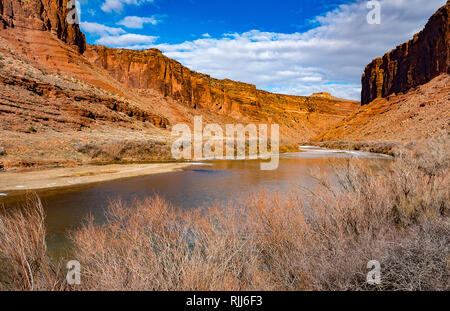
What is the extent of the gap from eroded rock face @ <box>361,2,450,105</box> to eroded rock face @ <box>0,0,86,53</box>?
71589mm

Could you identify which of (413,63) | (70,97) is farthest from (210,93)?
(70,97)

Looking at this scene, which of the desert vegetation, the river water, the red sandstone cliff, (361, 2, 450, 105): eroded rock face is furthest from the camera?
the red sandstone cliff

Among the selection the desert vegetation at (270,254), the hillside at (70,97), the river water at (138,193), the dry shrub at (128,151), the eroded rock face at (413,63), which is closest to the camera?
the desert vegetation at (270,254)

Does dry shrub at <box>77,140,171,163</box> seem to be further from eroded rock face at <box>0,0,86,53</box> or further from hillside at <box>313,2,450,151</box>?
hillside at <box>313,2,450,151</box>

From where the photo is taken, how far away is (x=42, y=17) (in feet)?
127

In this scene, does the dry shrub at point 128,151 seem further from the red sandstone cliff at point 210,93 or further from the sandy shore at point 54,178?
the red sandstone cliff at point 210,93

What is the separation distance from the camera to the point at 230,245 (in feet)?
14.3

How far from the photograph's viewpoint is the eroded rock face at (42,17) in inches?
1380

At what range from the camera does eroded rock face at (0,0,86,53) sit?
35.0 metres

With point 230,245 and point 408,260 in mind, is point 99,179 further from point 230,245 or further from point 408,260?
point 408,260

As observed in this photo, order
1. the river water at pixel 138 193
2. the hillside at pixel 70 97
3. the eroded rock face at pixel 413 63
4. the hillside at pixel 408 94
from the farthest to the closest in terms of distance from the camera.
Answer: the eroded rock face at pixel 413 63 < the hillside at pixel 408 94 < the hillside at pixel 70 97 < the river water at pixel 138 193

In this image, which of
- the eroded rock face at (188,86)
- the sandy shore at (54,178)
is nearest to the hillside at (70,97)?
the eroded rock face at (188,86)

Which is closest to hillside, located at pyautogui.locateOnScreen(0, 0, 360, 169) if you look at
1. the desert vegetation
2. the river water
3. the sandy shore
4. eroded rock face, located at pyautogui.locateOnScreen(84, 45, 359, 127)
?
eroded rock face, located at pyautogui.locateOnScreen(84, 45, 359, 127)
